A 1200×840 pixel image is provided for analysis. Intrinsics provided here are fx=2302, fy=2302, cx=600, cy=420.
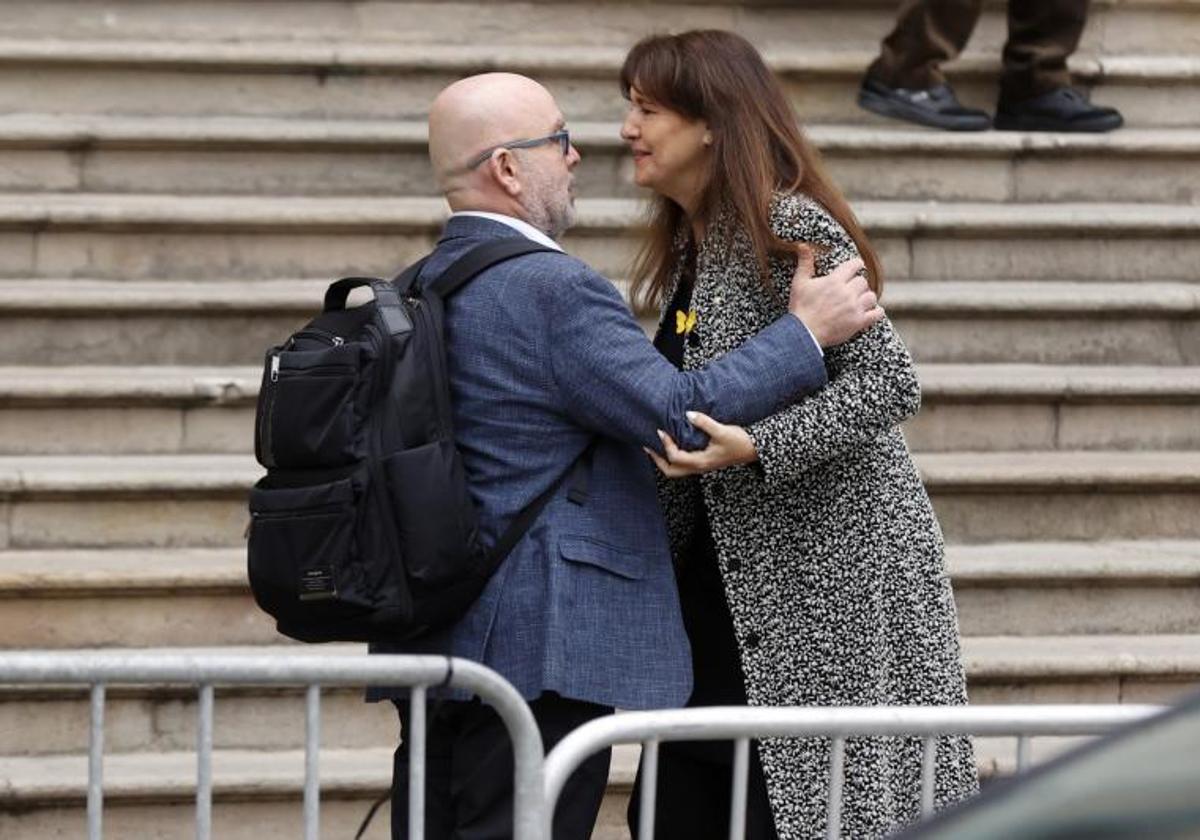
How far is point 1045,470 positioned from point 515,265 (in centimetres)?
300

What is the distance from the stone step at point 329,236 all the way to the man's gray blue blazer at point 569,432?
2.96 meters

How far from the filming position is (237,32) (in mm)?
7438

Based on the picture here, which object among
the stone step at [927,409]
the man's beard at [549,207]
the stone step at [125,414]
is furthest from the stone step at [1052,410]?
the man's beard at [549,207]

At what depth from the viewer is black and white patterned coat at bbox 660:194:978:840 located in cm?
A: 379

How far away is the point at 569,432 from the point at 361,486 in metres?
0.38

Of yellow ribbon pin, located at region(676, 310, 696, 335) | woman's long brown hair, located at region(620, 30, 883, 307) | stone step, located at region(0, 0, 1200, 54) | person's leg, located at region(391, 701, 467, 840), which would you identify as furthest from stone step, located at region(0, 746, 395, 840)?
stone step, located at region(0, 0, 1200, 54)

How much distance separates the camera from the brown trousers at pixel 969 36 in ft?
23.6

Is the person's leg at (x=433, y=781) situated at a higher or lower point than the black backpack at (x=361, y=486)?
lower

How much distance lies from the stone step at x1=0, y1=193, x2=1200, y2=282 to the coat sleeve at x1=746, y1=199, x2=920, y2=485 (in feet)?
9.25

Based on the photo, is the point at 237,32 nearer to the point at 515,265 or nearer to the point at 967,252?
the point at 967,252

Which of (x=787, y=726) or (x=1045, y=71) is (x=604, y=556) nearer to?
(x=787, y=726)

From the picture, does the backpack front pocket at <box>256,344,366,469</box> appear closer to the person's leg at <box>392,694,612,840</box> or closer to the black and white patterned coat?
the person's leg at <box>392,694,612,840</box>

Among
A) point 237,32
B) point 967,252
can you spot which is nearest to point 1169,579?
point 967,252

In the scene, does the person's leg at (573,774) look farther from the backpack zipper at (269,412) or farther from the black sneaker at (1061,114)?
the black sneaker at (1061,114)
